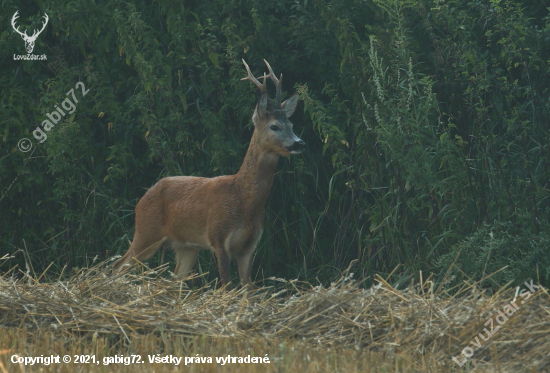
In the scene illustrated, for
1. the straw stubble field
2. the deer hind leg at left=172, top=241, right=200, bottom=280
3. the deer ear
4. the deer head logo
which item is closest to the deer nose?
the deer ear

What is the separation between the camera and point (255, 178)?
6.89 meters

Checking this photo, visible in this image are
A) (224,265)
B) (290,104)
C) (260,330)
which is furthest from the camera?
(290,104)

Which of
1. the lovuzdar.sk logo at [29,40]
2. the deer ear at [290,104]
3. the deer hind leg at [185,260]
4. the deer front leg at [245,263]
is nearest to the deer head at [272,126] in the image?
the deer ear at [290,104]

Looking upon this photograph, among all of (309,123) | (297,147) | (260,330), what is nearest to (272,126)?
(297,147)

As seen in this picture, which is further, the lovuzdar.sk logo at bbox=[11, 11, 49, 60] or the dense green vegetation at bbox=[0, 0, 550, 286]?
the lovuzdar.sk logo at bbox=[11, 11, 49, 60]

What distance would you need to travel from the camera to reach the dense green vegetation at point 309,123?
6730mm

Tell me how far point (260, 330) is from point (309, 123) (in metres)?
3.66

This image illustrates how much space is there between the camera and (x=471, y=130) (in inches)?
283

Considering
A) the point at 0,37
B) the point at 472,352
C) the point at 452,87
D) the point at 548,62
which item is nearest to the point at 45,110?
the point at 0,37

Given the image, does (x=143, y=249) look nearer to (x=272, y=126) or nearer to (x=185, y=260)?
(x=185, y=260)

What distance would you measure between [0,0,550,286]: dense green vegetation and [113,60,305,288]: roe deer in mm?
558

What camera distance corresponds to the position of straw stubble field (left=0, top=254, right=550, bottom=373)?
419 cm

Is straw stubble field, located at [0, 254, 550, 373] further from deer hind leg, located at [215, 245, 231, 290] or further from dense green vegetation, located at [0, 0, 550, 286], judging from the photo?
dense green vegetation, located at [0, 0, 550, 286]

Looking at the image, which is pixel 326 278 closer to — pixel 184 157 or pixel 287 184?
pixel 287 184
